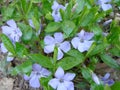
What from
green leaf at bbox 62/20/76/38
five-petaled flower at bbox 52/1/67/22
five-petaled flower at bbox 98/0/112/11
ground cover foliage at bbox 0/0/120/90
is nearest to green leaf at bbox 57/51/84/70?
ground cover foliage at bbox 0/0/120/90

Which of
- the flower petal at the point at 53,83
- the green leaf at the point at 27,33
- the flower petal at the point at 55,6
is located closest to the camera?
the flower petal at the point at 53,83

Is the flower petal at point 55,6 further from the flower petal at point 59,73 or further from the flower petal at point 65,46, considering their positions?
the flower petal at point 59,73

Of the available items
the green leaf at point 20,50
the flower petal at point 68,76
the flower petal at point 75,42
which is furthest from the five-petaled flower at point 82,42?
the green leaf at point 20,50

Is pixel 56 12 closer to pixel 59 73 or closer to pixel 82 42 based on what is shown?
pixel 82 42

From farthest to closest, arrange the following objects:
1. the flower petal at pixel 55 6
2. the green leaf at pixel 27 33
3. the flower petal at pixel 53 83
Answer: the flower petal at pixel 55 6 < the green leaf at pixel 27 33 < the flower petal at pixel 53 83

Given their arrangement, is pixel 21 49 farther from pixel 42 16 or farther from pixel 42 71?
pixel 42 16

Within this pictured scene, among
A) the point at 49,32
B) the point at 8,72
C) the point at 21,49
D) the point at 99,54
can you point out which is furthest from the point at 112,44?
the point at 8,72

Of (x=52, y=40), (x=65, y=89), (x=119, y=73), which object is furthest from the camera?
(x=119, y=73)

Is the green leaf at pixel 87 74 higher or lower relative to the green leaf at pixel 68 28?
lower
